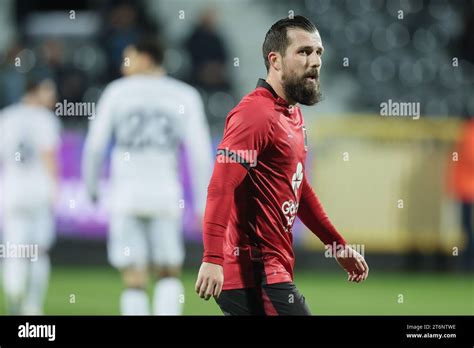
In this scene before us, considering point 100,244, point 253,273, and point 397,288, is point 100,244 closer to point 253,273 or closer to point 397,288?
point 397,288

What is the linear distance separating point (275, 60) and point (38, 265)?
433 cm

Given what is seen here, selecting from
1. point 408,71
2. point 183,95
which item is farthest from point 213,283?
point 408,71

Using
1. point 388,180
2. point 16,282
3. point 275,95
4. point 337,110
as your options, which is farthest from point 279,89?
point 337,110

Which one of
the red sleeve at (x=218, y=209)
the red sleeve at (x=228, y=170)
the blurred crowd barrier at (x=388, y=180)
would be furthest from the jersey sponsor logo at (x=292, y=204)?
the blurred crowd barrier at (x=388, y=180)

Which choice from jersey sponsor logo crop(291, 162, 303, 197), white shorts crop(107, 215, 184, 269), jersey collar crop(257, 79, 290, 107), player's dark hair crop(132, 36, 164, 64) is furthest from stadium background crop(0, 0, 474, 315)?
jersey collar crop(257, 79, 290, 107)

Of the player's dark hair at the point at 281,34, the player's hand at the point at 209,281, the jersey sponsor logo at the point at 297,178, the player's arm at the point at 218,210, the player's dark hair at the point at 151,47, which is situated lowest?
the player's hand at the point at 209,281

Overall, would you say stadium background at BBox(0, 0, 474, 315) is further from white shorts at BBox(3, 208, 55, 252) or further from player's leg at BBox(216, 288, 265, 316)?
player's leg at BBox(216, 288, 265, 316)

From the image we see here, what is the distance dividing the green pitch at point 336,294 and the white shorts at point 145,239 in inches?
41.4

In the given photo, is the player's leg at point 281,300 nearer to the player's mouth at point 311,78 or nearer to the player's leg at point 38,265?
the player's mouth at point 311,78

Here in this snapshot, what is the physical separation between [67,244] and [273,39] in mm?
6579

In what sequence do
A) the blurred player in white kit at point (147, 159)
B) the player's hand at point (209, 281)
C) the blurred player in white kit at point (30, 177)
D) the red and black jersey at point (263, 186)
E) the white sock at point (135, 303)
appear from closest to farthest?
the player's hand at point (209, 281), the red and black jersey at point (263, 186), the white sock at point (135, 303), the blurred player in white kit at point (147, 159), the blurred player in white kit at point (30, 177)

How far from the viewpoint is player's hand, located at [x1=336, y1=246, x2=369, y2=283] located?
500 cm

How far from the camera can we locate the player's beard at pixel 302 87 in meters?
4.71

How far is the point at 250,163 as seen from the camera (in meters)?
4.48
